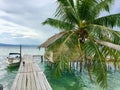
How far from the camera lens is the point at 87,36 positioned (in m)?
9.53

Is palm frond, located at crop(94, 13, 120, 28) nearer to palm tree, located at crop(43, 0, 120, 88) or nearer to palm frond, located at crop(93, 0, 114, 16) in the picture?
palm tree, located at crop(43, 0, 120, 88)

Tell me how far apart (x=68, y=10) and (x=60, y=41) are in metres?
1.59

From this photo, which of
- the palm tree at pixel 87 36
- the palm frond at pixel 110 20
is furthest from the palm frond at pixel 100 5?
the palm frond at pixel 110 20

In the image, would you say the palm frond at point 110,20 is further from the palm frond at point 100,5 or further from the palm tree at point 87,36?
the palm frond at point 100,5

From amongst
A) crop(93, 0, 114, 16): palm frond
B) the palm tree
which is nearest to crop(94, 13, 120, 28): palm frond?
the palm tree

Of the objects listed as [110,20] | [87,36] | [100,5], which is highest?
[100,5]

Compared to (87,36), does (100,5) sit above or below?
above

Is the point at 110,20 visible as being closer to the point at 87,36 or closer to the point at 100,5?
the point at 100,5

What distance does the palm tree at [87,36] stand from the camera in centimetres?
830

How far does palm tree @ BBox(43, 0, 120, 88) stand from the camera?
8297 mm

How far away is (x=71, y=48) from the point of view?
934 centimetres

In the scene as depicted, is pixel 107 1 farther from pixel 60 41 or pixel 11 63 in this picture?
pixel 11 63

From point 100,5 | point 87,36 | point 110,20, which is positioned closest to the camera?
point 87,36

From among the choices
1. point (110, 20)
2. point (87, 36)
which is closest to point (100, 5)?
point (110, 20)
